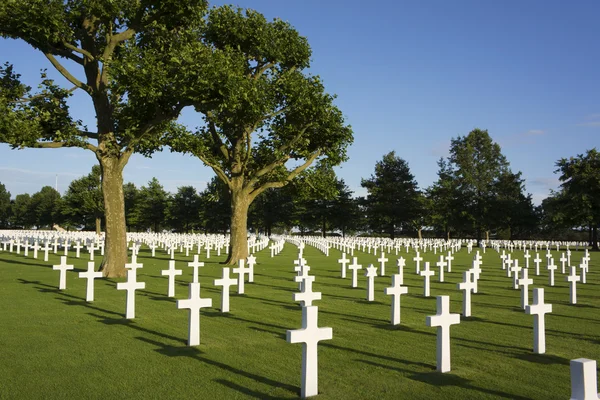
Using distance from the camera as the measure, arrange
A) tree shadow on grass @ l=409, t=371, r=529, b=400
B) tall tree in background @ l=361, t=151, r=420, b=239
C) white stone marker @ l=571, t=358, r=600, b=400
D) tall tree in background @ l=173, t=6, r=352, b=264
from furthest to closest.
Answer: tall tree in background @ l=361, t=151, r=420, b=239 < tall tree in background @ l=173, t=6, r=352, b=264 < tree shadow on grass @ l=409, t=371, r=529, b=400 < white stone marker @ l=571, t=358, r=600, b=400

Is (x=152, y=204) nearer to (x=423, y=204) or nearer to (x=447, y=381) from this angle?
(x=423, y=204)

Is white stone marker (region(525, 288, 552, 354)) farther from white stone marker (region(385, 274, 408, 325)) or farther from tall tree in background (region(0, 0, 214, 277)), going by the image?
Result: tall tree in background (region(0, 0, 214, 277))

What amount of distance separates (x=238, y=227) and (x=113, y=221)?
7566mm

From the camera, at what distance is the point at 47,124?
17.4m

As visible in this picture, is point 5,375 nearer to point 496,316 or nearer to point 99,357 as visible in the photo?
point 99,357

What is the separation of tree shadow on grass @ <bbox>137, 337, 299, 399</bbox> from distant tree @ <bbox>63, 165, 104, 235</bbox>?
2149 inches

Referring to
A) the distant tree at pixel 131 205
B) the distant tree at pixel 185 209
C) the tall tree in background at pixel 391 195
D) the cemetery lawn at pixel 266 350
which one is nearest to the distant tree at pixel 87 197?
the distant tree at pixel 131 205

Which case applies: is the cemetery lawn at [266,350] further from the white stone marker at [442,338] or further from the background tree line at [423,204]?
the background tree line at [423,204]

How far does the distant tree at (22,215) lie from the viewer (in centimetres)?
11062

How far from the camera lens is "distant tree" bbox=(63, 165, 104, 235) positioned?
6066cm

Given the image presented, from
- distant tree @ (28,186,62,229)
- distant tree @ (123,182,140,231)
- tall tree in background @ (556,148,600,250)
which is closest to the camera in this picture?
tall tree in background @ (556,148,600,250)

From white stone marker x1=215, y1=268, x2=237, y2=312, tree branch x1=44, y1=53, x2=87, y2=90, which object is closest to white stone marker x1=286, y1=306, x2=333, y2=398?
white stone marker x1=215, y1=268, x2=237, y2=312

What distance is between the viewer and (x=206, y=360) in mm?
6672

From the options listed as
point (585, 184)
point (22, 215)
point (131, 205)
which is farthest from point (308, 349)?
point (22, 215)
